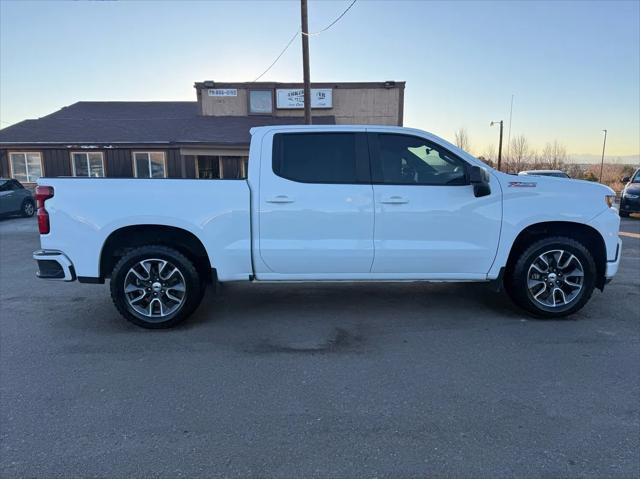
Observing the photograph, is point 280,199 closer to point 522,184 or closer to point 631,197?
point 522,184

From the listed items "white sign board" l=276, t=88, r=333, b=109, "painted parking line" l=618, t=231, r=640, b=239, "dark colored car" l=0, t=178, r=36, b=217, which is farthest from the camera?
"white sign board" l=276, t=88, r=333, b=109

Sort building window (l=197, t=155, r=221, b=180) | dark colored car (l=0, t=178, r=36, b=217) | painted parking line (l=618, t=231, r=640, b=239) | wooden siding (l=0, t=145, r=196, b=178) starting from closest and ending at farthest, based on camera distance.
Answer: painted parking line (l=618, t=231, r=640, b=239), dark colored car (l=0, t=178, r=36, b=217), wooden siding (l=0, t=145, r=196, b=178), building window (l=197, t=155, r=221, b=180)

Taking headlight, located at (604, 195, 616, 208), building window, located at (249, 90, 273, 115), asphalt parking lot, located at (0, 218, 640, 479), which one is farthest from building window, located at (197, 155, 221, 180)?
headlight, located at (604, 195, 616, 208)

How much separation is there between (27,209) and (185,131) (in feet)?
26.4

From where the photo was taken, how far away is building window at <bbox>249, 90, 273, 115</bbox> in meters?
23.3

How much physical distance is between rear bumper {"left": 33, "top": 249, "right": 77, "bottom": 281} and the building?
1623 centimetres

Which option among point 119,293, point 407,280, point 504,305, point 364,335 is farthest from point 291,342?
point 504,305

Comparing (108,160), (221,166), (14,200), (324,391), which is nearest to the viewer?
(324,391)

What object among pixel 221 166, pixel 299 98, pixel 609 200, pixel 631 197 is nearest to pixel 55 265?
pixel 609 200

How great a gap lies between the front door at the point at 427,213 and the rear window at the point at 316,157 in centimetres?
25

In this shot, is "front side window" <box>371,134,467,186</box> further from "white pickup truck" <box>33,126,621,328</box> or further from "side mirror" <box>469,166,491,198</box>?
"side mirror" <box>469,166,491,198</box>

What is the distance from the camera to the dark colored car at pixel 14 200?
15719mm

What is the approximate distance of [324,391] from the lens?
124 inches

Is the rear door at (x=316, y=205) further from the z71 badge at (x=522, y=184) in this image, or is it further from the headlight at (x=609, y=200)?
the headlight at (x=609, y=200)
